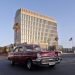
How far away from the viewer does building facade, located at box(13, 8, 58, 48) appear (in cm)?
12169

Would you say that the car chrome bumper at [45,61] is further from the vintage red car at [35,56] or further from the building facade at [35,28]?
the building facade at [35,28]

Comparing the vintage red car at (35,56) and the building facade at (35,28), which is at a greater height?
the building facade at (35,28)

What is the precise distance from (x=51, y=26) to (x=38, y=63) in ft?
440

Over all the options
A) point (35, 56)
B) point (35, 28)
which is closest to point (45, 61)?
point (35, 56)

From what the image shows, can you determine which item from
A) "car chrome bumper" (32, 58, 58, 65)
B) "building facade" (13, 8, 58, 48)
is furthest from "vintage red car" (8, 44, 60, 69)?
"building facade" (13, 8, 58, 48)

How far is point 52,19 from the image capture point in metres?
150

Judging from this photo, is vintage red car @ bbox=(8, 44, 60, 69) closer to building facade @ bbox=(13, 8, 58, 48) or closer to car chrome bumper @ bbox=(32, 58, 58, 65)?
car chrome bumper @ bbox=(32, 58, 58, 65)

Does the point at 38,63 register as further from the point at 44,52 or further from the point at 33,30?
the point at 33,30

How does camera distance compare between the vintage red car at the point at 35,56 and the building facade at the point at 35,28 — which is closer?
the vintage red car at the point at 35,56

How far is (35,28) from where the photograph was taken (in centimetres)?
13650

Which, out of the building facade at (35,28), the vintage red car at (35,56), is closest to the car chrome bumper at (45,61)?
the vintage red car at (35,56)

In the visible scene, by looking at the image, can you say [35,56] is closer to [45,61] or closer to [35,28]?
[45,61]

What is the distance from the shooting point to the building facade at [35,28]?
122m

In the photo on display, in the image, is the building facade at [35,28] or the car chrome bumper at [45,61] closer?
the car chrome bumper at [45,61]
